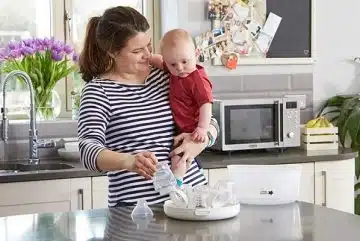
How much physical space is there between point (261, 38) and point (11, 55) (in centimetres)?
139

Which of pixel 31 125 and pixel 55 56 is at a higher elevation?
pixel 55 56

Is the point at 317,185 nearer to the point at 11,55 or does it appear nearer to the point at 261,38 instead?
the point at 261,38

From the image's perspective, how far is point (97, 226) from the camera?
1820mm

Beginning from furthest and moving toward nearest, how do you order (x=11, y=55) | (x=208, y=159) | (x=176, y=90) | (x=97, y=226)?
(x=11, y=55) < (x=208, y=159) < (x=176, y=90) < (x=97, y=226)

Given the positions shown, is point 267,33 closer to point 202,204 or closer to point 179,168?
point 179,168

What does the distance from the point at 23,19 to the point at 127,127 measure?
1.95 metres

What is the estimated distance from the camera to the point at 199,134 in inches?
84.1

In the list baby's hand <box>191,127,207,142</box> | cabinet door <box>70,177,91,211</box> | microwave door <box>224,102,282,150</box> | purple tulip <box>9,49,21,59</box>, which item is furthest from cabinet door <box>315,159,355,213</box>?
purple tulip <box>9,49,21,59</box>

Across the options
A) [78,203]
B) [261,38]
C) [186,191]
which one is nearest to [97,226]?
[186,191]

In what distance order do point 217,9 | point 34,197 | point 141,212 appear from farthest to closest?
point 217,9, point 34,197, point 141,212

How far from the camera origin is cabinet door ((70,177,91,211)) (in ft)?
10.1

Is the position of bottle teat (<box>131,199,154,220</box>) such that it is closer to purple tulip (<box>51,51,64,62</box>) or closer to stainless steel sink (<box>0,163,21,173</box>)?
stainless steel sink (<box>0,163,21,173</box>)

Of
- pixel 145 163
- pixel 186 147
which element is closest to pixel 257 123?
pixel 186 147

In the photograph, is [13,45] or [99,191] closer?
[99,191]
